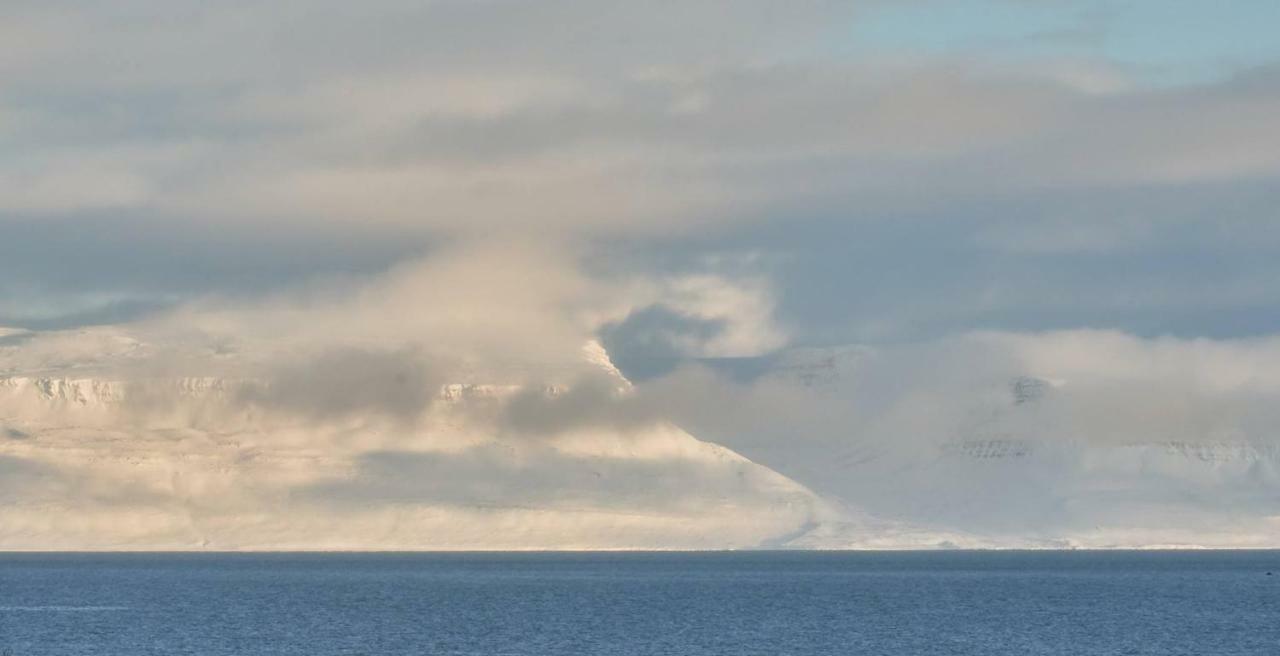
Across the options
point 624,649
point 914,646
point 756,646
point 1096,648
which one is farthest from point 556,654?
point 1096,648

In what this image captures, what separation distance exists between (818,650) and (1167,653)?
32.7 metres

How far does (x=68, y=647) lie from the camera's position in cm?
19250

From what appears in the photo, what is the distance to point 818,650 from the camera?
19250 centimetres

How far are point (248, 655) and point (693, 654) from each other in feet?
133

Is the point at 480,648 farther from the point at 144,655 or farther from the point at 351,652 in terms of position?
the point at 144,655

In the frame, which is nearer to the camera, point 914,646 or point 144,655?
point 144,655

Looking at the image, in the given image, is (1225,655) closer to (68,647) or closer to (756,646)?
(756,646)

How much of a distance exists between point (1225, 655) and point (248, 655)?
297 feet

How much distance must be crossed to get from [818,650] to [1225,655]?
3811 centimetres

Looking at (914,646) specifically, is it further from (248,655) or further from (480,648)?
(248,655)

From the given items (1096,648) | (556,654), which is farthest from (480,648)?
(1096,648)

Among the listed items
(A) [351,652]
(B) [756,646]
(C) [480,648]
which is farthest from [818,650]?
(A) [351,652]

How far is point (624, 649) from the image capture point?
193250 mm

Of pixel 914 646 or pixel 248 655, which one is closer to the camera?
pixel 248 655
